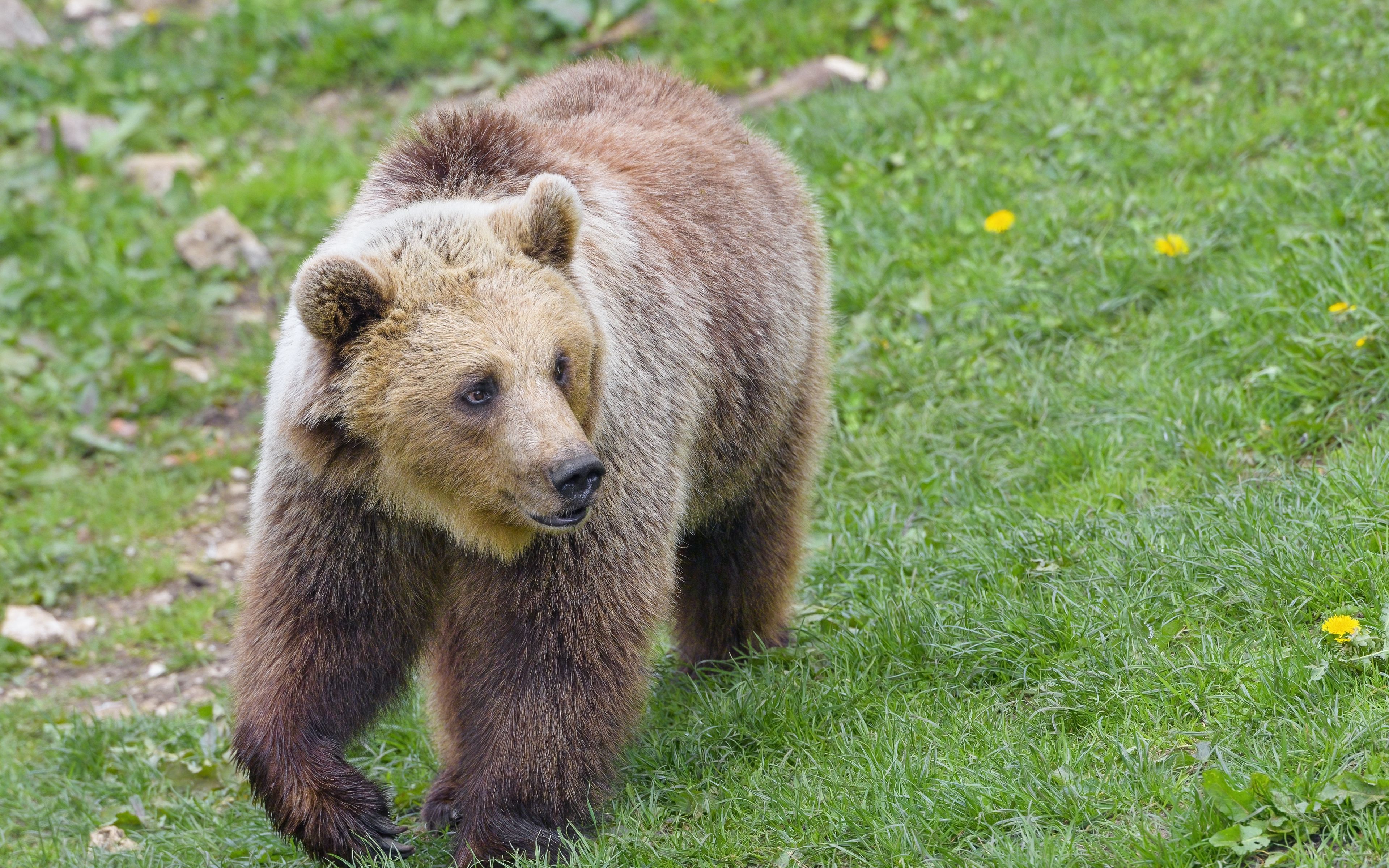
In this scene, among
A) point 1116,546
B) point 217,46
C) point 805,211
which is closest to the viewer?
point 1116,546

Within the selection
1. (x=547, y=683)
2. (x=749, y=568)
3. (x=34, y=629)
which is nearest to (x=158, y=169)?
(x=34, y=629)

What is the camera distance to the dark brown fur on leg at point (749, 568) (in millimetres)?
5574

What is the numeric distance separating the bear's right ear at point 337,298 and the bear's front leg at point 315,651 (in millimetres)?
536

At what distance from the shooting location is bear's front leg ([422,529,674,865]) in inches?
170

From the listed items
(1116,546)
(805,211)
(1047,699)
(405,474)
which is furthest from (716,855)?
(805,211)

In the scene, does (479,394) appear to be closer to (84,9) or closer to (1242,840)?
(1242,840)

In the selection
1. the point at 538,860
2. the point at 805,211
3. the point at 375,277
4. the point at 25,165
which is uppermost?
the point at 375,277

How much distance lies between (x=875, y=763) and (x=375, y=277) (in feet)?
6.67

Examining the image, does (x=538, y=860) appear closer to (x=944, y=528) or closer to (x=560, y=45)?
(x=944, y=528)

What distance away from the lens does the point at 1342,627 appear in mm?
4047

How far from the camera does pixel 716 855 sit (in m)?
4.14

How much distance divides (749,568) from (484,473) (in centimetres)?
180

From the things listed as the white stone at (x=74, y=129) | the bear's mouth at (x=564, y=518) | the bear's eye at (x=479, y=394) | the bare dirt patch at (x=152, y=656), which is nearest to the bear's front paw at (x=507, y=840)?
the bear's mouth at (x=564, y=518)

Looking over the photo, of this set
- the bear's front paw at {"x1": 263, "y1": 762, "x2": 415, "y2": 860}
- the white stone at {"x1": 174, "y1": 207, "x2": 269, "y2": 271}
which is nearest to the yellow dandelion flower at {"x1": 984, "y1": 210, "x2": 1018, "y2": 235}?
the bear's front paw at {"x1": 263, "y1": 762, "x2": 415, "y2": 860}
